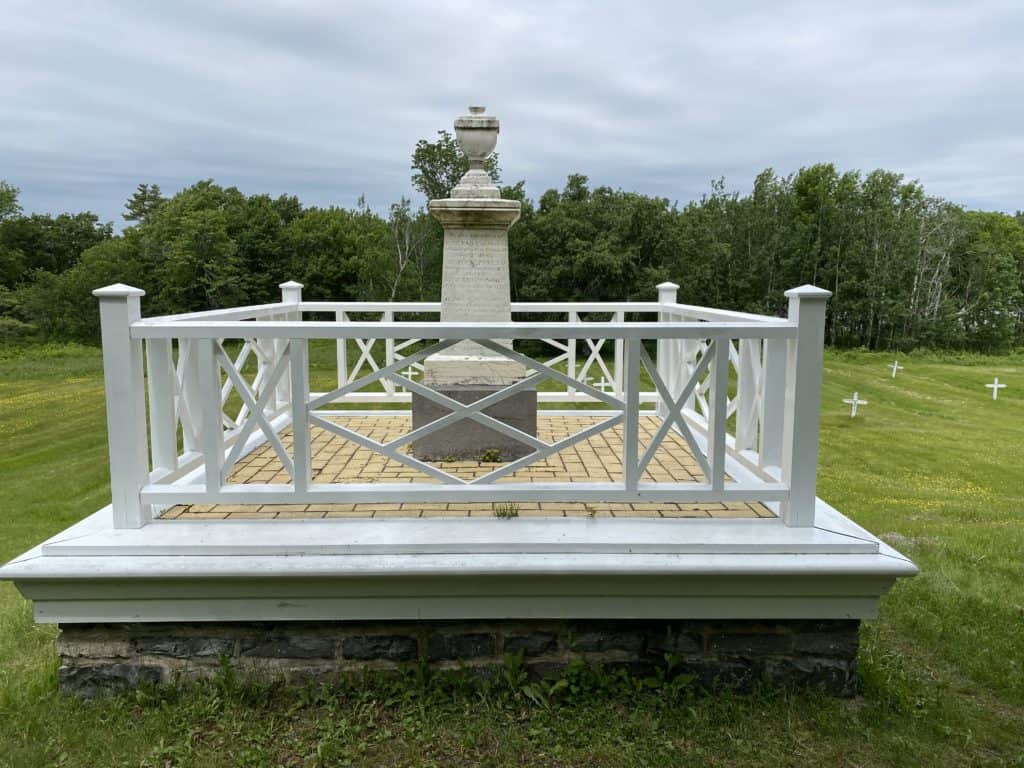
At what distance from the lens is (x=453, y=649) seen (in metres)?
3.87

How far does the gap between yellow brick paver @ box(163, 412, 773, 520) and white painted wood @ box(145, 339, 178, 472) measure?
32cm

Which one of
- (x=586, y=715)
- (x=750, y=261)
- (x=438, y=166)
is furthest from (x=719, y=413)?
(x=750, y=261)

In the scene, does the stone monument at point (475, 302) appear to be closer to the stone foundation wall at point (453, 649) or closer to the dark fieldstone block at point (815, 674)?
the stone foundation wall at point (453, 649)

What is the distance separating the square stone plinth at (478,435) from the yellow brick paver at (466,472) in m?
0.10

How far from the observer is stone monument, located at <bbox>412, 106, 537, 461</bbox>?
5730 millimetres

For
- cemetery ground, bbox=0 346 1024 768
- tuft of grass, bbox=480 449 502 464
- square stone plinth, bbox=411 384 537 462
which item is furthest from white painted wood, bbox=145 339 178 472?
tuft of grass, bbox=480 449 502 464

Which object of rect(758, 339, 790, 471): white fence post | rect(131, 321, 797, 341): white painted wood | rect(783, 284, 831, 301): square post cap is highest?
rect(783, 284, 831, 301): square post cap

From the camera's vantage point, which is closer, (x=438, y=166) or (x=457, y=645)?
(x=457, y=645)

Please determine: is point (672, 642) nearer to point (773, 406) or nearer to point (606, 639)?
point (606, 639)

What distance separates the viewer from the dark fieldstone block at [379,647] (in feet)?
12.6

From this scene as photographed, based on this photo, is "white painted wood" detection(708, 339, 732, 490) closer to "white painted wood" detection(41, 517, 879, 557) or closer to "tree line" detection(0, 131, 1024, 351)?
"white painted wood" detection(41, 517, 879, 557)

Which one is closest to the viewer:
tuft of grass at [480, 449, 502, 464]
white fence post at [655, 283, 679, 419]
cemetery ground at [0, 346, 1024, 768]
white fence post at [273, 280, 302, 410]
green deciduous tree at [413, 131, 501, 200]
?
cemetery ground at [0, 346, 1024, 768]

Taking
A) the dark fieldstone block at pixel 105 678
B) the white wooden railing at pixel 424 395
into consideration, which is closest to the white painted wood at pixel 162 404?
the white wooden railing at pixel 424 395

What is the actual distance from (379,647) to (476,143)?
3.76 metres
